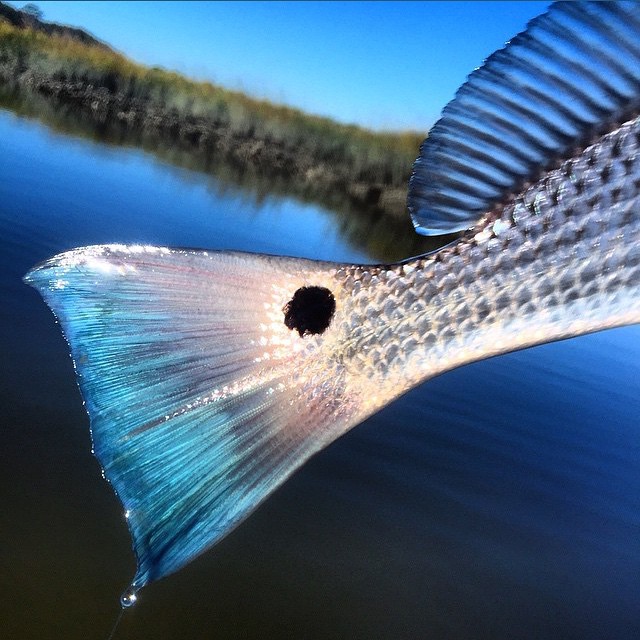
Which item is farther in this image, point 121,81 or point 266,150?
point 121,81

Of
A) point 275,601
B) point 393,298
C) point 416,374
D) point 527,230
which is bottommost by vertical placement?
point 275,601

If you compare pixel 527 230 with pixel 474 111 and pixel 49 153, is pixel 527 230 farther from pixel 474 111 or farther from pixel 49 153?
pixel 49 153

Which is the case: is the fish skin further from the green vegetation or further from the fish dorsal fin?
the green vegetation

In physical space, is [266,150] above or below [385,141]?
below

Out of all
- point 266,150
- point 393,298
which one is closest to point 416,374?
point 393,298

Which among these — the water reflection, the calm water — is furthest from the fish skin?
the water reflection

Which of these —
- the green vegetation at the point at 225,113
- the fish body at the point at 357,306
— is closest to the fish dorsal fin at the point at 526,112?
the fish body at the point at 357,306
